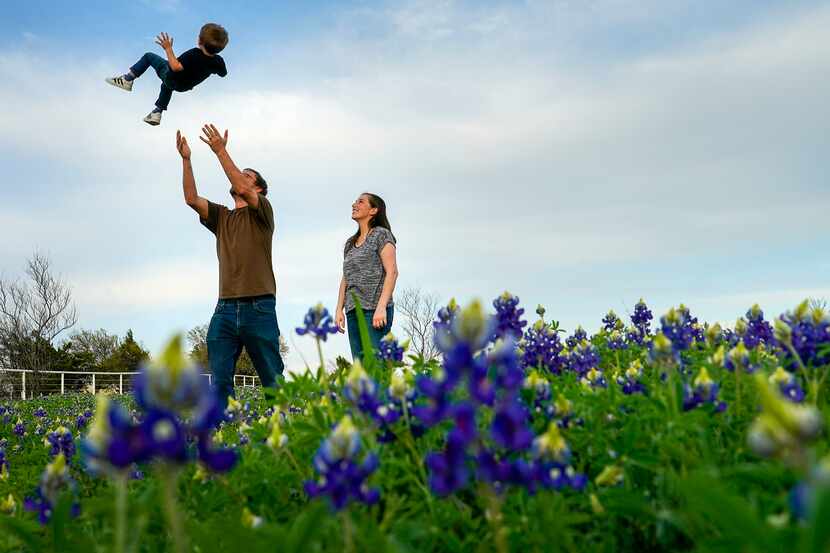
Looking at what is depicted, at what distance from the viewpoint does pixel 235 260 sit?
307 inches

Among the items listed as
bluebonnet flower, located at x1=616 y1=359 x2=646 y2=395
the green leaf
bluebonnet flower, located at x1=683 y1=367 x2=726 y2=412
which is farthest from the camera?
bluebonnet flower, located at x1=616 y1=359 x2=646 y2=395

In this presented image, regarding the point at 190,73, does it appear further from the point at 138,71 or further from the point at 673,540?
the point at 673,540

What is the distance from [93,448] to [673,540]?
173cm

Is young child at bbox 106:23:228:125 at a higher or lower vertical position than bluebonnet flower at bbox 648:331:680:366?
higher

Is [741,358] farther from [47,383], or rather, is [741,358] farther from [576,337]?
[47,383]

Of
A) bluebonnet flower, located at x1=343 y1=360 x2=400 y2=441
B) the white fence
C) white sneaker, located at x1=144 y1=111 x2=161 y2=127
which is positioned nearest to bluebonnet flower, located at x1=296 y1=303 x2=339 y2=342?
bluebonnet flower, located at x1=343 y1=360 x2=400 y2=441

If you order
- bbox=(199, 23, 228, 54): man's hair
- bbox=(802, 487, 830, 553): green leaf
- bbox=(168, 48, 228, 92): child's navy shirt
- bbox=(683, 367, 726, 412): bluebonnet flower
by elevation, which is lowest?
bbox=(802, 487, 830, 553): green leaf

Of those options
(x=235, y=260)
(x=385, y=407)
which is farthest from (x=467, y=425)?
(x=235, y=260)

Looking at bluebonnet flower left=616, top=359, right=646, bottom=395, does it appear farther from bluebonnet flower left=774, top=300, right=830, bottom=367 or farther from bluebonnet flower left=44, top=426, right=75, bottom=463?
bluebonnet flower left=44, top=426, right=75, bottom=463

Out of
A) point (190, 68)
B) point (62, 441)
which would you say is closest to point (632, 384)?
point (62, 441)

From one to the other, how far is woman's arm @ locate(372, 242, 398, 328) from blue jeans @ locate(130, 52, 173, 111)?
190 inches

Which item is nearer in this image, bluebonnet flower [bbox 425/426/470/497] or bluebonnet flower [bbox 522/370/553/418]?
bluebonnet flower [bbox 425/426/470/497]

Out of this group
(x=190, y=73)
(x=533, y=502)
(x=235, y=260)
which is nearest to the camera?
(x=533, y=502)

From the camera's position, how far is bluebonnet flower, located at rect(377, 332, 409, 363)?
3906 mm
